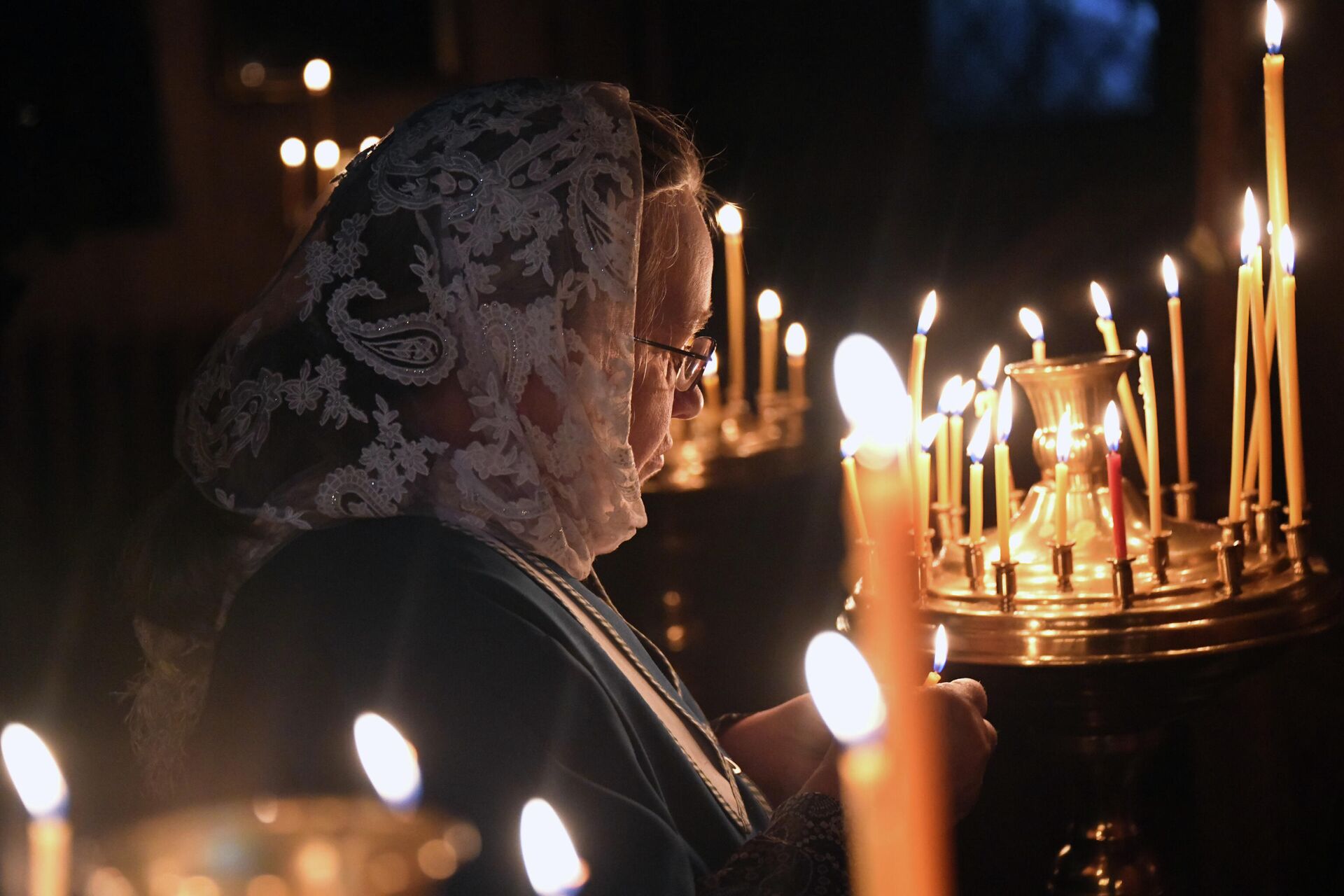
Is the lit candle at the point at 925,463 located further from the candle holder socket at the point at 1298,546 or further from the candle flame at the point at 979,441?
the candle holder socket at the point at 1298,546

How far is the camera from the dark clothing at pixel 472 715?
127 cm

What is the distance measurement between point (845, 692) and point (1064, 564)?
911 millimetres

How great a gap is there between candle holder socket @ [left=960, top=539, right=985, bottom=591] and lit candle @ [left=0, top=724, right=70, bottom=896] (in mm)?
1031

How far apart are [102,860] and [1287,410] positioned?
1340 millimetres

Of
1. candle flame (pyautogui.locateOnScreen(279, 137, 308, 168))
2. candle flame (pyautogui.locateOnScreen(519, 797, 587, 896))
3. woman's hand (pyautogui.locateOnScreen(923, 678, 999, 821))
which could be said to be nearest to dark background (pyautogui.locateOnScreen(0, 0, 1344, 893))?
woman's hand (pyautogui.locateOnScreen(923, 678, 999, 821))

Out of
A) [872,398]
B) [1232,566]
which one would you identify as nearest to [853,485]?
[1232,566]

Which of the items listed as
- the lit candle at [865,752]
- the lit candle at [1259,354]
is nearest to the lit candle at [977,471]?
the lit candle at [1259,354]

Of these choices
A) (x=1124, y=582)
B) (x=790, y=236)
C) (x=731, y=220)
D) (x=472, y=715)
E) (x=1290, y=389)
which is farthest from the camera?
(x=790, y=236)

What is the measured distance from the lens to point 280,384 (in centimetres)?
149

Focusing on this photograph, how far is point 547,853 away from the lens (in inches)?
33.0

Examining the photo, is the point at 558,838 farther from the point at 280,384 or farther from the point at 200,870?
the point at 280,384

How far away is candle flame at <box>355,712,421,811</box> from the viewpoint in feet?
2.64

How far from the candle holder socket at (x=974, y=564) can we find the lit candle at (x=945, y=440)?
0.19 meters

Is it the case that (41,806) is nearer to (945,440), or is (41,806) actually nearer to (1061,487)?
(1061,487)
